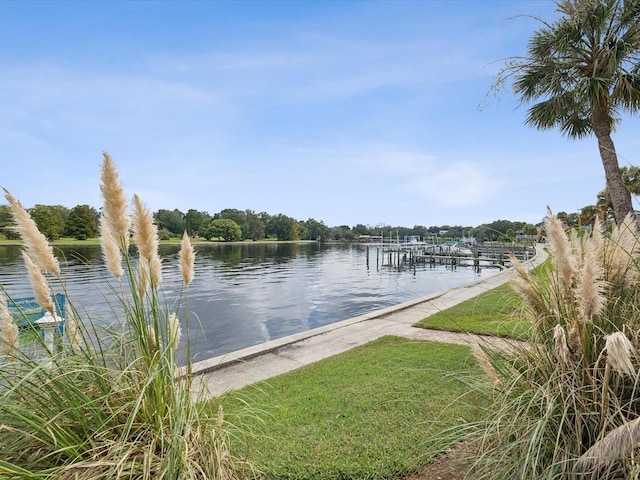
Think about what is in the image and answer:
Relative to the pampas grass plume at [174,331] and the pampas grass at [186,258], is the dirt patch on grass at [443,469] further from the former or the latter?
the pampas grass at [186,258]

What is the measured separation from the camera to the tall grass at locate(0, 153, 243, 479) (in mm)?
1409

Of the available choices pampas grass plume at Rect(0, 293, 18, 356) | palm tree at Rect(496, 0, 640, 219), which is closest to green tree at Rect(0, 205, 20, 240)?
pampas grass plume at Rect(0, 293, 18, 356)

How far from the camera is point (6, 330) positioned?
A: 5.41ft

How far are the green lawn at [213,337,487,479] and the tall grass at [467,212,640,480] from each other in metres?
0.40

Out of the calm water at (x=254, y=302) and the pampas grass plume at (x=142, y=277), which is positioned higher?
the pampas grass plume at (x=142, y=277)

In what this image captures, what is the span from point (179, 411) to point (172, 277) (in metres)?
24.0

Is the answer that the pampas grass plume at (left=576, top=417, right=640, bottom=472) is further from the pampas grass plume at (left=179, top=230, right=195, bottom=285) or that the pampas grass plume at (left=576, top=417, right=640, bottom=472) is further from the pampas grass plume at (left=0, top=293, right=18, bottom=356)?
the pampas grass plume at (left=0, top=293, right=18, bottom=356)

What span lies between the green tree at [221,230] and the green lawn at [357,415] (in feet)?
297

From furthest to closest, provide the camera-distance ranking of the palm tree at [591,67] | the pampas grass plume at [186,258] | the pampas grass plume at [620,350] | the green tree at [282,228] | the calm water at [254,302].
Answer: the green tree at [282,228], the calm water at [254,302], the palm tree at [591,67], the pampas grass plume at [186,258], the pampas grass plume at [620,350]

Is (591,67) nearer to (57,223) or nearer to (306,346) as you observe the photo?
(306,346)

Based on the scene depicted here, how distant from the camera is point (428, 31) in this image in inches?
389

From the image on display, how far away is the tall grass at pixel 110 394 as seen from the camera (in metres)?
1.41

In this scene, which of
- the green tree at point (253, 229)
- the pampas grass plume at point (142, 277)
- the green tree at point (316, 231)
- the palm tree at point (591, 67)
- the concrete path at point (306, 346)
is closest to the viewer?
the pampas grass plume at point (142, 277)

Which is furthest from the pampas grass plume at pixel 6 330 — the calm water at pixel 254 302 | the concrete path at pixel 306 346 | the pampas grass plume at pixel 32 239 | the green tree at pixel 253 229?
the green tree at pixel 253 229
